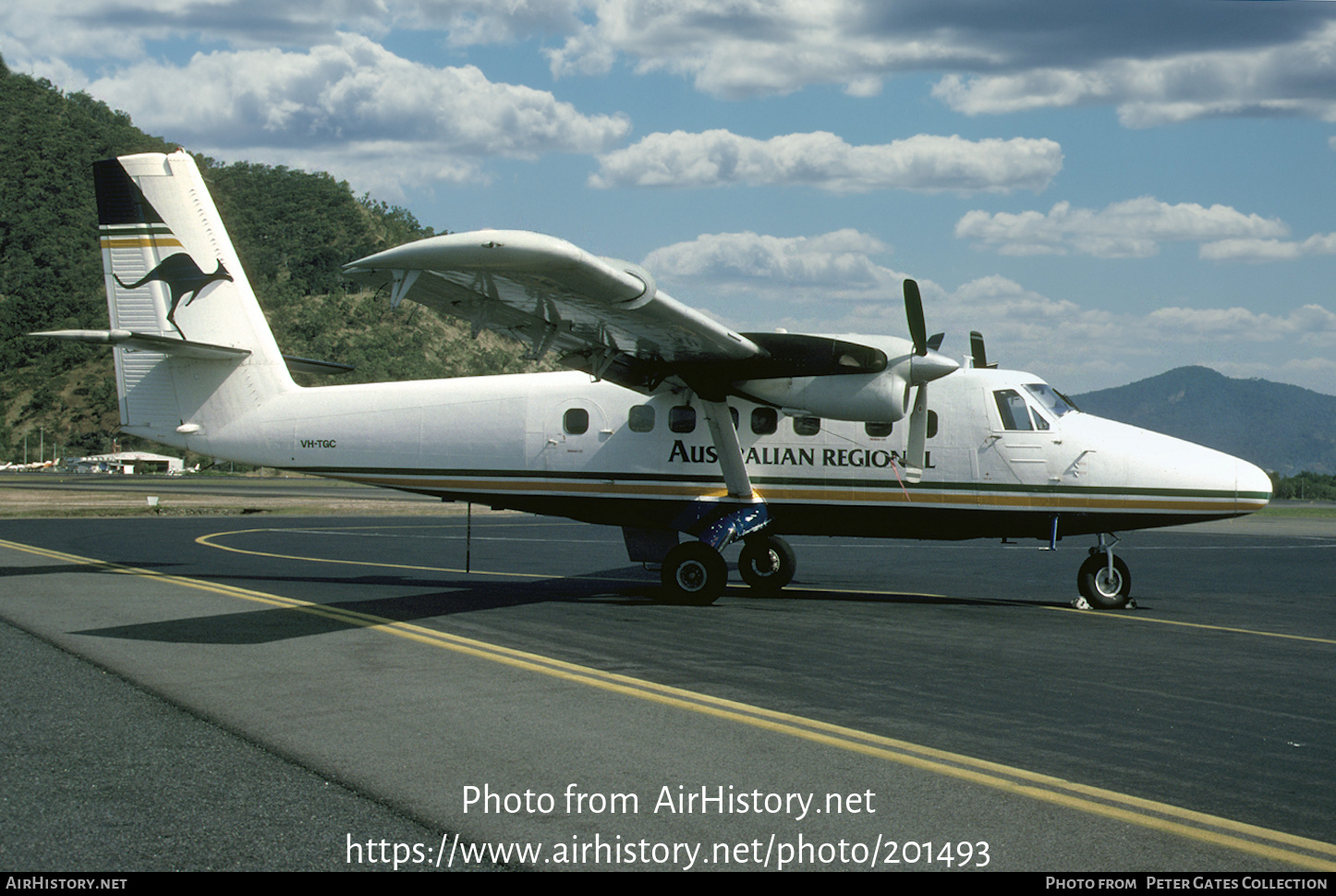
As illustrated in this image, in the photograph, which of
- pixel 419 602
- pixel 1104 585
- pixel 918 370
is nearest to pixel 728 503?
pixel 918 370

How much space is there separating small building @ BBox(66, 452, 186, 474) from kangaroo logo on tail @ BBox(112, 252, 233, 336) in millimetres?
104367

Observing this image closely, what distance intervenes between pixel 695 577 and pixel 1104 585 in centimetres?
564

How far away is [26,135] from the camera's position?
155250mm

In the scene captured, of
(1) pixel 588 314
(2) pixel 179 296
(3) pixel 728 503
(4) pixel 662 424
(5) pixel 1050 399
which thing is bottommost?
(3) pixel 728 503

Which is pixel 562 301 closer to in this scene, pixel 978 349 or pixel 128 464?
pixel 978 349

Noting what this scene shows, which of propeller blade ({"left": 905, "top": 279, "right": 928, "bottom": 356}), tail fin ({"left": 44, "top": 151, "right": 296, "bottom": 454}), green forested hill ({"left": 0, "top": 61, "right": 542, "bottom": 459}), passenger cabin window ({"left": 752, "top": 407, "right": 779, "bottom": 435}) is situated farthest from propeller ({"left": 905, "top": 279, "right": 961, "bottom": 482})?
green forested hill ({"left": 0, "top": 61, "right": 542, "bottom": 459})

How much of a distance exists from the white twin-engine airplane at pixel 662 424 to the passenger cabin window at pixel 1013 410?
0.10 ft

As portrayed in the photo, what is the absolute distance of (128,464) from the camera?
11531cm

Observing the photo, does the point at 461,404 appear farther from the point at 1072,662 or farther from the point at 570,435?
the point at 1072,662

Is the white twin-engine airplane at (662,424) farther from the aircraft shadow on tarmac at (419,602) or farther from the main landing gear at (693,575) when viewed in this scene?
the aircraft shadow on tarmac at (419,602)

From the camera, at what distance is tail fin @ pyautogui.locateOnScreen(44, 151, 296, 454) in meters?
18.2

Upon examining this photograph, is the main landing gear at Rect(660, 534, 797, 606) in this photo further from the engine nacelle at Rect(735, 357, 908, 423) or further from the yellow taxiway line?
the yellow taxiway line

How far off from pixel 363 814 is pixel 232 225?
560ft
